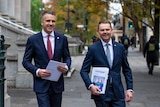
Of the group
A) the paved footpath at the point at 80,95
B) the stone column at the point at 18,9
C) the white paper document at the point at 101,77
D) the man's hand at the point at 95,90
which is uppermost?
the stone column at the point at 18,9

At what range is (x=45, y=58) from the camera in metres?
6.02

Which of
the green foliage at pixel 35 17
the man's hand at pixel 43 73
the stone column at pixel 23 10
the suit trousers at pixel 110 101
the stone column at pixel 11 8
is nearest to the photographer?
the suit trousers at pixel 110 101

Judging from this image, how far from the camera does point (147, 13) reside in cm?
2381

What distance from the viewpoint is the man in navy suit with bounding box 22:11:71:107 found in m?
5.99

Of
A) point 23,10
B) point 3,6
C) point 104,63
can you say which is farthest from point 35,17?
point 104,63

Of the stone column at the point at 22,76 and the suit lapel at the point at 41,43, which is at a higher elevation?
the suit lapel at the point at 41,43

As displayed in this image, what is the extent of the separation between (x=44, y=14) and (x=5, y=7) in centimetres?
2030

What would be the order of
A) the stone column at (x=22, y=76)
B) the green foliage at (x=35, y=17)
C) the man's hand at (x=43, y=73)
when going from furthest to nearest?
the green foliage at (x=35, y=17)
the stone column at (x=22, y=76)
the man's hand at (x=43, y=73)

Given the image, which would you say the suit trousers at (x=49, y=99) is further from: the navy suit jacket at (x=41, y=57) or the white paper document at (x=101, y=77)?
the white paper document at (x=101, y=77)

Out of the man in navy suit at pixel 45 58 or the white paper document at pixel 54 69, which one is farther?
the man in navy suit at pixel 45 58

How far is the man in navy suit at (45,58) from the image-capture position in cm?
599

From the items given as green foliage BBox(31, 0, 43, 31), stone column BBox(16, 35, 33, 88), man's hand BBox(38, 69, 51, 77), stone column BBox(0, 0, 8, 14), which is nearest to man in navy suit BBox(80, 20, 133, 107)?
man's hand BBox(38, 69, 51, 77)

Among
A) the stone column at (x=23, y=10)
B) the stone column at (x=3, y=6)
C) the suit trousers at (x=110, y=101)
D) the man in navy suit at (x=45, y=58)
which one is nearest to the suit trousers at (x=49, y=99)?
the man in navy suit at (x=45, y=58)

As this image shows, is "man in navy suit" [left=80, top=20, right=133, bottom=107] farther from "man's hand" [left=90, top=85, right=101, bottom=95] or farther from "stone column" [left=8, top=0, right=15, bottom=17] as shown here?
"stone column" [left=8, top=0, right=15, bottom=17]
